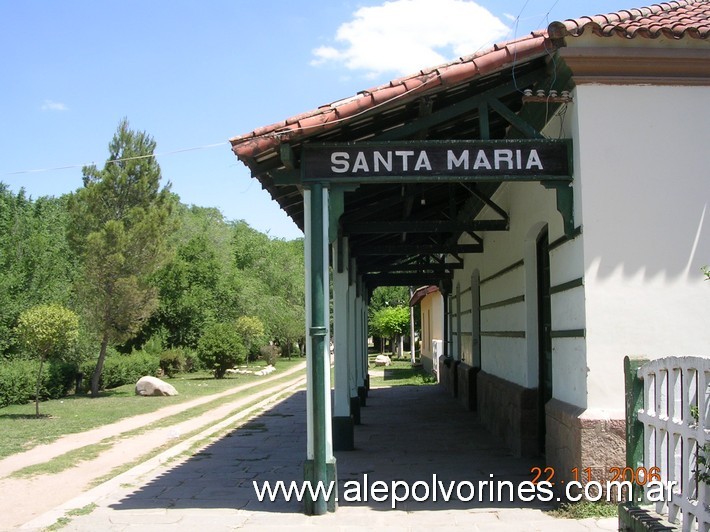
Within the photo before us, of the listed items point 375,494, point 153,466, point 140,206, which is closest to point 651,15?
point 375,494

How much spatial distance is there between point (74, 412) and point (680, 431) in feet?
56.4

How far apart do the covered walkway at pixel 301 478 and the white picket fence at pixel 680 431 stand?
197 centimetres

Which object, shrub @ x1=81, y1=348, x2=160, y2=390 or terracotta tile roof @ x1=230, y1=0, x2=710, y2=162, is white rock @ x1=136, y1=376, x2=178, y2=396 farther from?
terracotta tile roof @ x1=230, y1=0, x2=710, y2=162

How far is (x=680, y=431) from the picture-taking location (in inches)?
154

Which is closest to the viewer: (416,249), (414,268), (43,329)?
(416,249)

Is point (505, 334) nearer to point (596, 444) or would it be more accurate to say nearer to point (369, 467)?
point (369, 467)

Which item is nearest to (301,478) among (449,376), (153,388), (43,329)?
(43,329)

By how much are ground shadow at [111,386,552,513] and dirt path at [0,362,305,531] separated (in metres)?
0.92

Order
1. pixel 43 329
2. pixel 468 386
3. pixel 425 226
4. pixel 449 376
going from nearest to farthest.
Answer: pixel 425 226 < pixel 468 386 < pixel 43 329 < pixel 449 376

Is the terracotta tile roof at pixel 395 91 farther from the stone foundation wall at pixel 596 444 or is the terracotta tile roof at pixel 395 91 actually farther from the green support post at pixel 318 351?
the stone foundation wall at pixel 596 444

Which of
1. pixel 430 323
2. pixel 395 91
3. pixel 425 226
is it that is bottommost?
pixel 430 323

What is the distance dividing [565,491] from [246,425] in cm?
879

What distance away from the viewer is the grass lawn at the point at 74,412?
13.5m
